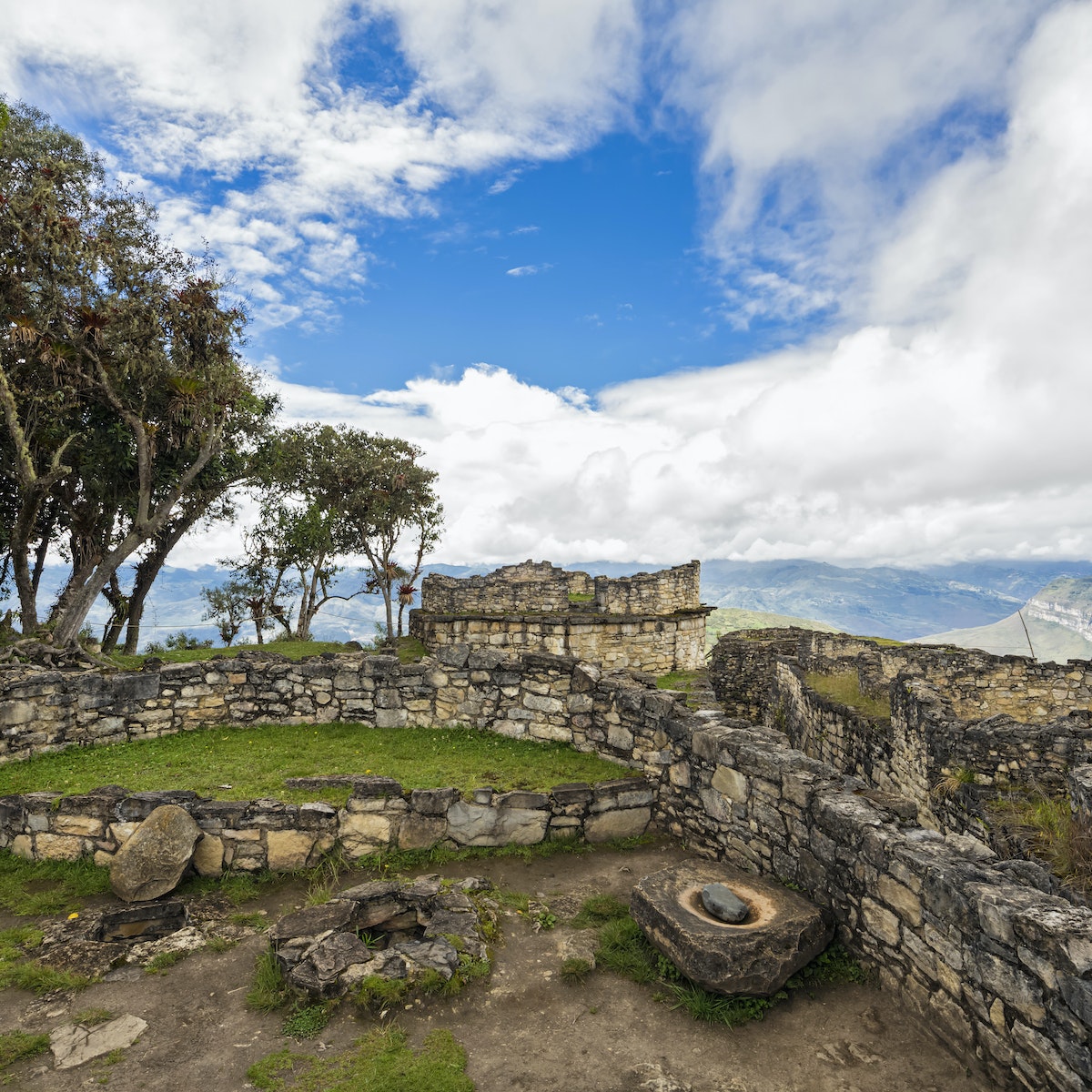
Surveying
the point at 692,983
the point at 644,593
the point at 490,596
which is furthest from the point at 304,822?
the point at 490,596

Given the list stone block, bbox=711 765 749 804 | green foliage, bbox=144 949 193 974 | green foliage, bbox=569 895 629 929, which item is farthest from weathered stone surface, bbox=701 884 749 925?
green foliage, bbox=144 949 193 974

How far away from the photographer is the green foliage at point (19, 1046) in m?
4.92

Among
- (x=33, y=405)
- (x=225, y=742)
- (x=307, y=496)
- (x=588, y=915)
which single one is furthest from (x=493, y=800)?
(x=307, y=496)

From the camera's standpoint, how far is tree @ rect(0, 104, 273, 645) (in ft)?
66.2

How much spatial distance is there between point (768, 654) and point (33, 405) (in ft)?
96.5

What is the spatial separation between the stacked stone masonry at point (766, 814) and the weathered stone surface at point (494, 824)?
0.16 meters

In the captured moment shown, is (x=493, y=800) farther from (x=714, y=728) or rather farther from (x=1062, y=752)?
(x=1062, y=752)

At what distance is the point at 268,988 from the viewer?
5660 millimetres

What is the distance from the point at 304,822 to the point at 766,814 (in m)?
6.06

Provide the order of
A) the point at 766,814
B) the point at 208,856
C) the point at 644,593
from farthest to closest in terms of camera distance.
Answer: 1. the point at 644,593
2. the point at 208,856
3. the point at 766,814

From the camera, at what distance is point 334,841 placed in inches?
320

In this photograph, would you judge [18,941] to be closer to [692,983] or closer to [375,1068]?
[375,1068]

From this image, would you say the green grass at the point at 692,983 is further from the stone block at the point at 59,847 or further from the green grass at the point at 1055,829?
the stone block at the point at 59,847

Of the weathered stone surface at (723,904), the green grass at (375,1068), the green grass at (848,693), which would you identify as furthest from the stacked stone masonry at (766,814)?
the green grass at (848,693)
